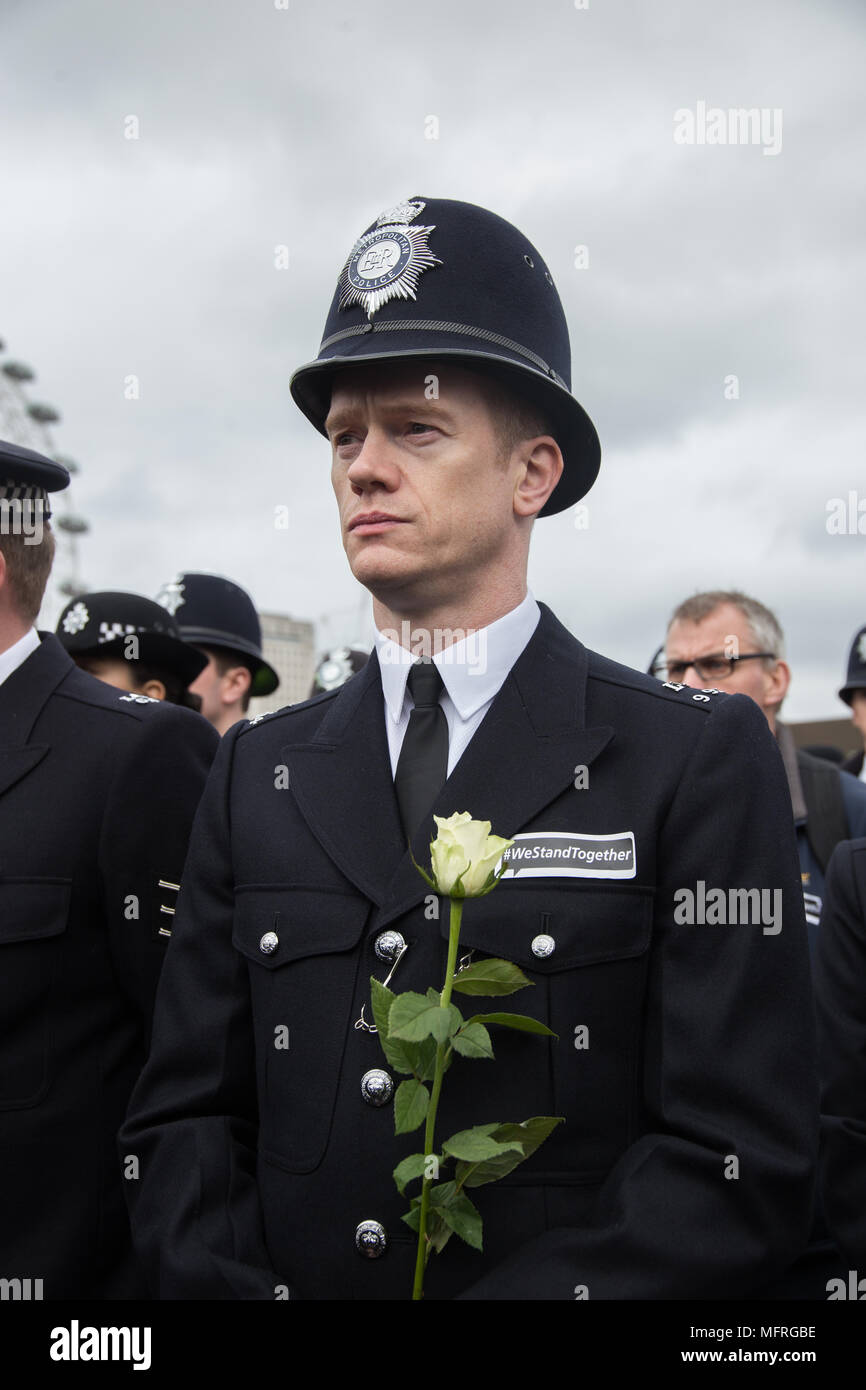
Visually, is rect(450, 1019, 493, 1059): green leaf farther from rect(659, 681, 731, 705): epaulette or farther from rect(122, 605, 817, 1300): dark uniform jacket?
rect(659, 681, 731, 705): epaulette

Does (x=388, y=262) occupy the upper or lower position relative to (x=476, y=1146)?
upper

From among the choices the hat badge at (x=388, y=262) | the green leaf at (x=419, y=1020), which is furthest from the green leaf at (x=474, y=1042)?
the hat badge at (x=388, y=262)

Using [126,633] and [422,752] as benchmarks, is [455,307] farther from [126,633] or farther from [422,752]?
[126,633]

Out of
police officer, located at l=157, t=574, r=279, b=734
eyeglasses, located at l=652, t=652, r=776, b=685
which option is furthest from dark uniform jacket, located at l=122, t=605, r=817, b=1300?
police officer, located at l=157, t=574, r=279, b=734

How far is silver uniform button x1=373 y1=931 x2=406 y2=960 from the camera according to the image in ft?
8.12

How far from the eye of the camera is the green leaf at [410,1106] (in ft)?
6.84

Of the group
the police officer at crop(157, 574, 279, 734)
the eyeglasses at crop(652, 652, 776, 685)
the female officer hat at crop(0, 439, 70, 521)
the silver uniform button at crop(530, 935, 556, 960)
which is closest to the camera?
the silver uniform button at crop(530, 935, 556, 960)

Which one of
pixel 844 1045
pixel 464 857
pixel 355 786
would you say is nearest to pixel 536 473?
pixel 355 786

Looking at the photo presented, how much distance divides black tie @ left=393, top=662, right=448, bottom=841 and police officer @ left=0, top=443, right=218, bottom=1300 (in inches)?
29.5

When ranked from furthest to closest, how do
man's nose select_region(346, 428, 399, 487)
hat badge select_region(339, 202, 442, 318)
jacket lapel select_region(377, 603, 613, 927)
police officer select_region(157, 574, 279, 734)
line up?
police officer select_region(157, 574, 279, 734) < hat badge select_region(339, 202, 442, 318) < man's nose select_region(346, 428, 399, 487) < jacket lapel select_region(377, 603, 613, 927)

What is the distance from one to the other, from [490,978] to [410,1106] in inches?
8.9

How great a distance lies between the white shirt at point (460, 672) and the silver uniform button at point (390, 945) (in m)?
0.37

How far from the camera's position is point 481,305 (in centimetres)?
282

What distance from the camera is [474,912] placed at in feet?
8.07
